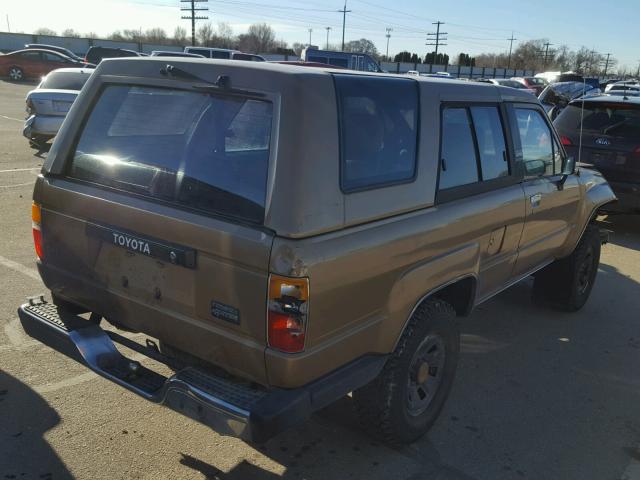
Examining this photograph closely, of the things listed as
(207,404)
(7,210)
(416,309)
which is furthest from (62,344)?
(7,210)

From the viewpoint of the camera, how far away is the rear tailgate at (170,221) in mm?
2340

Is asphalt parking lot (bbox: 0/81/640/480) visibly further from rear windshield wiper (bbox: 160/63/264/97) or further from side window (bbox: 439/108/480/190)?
rear windshield wiper (bbox: 160/63/264/97)

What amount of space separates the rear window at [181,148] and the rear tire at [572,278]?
12.5 feet

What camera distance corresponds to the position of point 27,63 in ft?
101

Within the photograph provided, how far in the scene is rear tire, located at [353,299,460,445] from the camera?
2900 mm

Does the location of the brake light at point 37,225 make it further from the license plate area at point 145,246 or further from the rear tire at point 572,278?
the rear tire at point 572,278

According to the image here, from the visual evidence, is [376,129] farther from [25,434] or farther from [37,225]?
[25,434]

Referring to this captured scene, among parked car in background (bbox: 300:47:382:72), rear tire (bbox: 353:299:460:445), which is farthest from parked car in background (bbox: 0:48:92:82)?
rear tire (bbox: 353:299:460:445)

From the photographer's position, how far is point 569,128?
814 centimetres

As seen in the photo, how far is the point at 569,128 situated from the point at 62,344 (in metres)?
7.51

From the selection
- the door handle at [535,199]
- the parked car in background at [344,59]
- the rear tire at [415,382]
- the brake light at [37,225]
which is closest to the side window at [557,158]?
the door handle at [535,199]

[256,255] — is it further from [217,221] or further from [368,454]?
[368,454]

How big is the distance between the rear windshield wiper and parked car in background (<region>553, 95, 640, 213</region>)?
6303 millimetres

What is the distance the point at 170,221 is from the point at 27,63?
1320 inches
